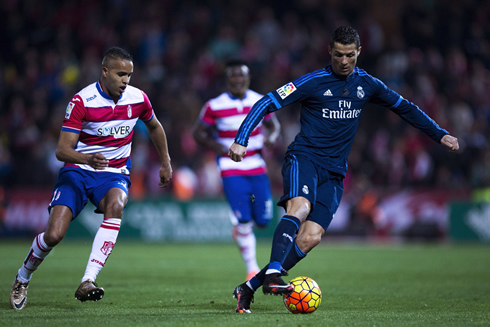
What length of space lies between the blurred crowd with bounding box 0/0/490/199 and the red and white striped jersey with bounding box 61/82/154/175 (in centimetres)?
1038

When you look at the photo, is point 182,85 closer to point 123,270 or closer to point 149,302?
point 123,270

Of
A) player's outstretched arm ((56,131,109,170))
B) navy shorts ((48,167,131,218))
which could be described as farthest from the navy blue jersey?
navy shorts ((48,167,131,218))

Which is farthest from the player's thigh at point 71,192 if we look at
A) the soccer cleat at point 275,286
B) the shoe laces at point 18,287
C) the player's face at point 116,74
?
the soccer cleat at point 275,286

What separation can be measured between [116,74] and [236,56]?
45.2ft

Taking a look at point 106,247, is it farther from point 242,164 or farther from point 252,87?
point 252,87

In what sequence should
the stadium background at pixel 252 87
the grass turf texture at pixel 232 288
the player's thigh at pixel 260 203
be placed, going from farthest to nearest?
the stadium background at pixel 252 87 < the player's thigh at pixel 260 203 < the grass turf texture at pixel 232 288

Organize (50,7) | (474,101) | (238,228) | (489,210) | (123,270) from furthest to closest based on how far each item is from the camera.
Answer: (50,7), (474,101), (489,210), (123,270), (238,228)

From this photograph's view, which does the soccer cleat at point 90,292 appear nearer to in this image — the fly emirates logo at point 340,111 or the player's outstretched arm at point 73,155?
the player's outstretched arm at point 73,155

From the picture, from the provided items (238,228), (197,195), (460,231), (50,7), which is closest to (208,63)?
(197,195)

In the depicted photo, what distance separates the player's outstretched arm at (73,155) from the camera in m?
5.23

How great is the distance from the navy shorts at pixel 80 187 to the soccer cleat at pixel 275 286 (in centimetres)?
180

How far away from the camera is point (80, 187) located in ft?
19.2

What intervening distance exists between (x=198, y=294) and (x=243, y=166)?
80.5 inches

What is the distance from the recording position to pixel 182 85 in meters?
19.1
